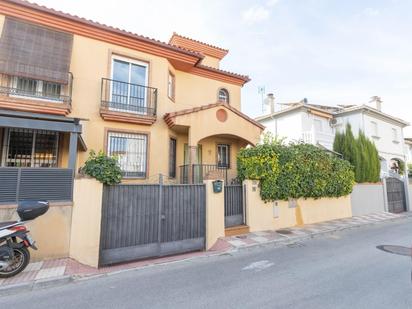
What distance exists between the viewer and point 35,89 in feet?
29.2

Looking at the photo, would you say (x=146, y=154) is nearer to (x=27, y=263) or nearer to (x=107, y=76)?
(x=107, y=76)

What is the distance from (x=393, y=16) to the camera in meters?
10.0

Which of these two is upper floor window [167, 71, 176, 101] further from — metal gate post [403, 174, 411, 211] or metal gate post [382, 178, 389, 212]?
metal gate post [403, 174, 411, 211]

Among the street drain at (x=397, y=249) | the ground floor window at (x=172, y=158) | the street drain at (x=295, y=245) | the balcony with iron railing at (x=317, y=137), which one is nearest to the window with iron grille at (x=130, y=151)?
the ground floor window at (x=172, y=158)

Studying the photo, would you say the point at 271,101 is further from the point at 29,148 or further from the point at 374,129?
the point at 29,148

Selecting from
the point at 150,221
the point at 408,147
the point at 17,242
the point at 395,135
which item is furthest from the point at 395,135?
the point at 17,242

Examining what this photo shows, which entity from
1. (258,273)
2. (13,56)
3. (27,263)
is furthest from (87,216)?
(13,56)

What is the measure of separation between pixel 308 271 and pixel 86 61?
36.0ft

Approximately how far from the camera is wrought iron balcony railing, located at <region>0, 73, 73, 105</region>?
8398mm

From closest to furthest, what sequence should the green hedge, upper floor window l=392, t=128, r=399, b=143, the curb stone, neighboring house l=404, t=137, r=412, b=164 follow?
the curb stone, the green hedge, upper floor window l=392, t=128, r=399, b=143, neighboring house l=404, t=137, r=412, b=164

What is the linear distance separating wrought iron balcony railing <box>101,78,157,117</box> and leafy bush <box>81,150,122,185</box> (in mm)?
4370

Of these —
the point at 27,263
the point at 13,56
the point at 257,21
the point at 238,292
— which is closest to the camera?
the point at 238,292

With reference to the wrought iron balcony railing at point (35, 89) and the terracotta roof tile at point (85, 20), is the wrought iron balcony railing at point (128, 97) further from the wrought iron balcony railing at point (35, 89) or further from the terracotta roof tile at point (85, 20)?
the terracotta roof tile at point (85, 20)

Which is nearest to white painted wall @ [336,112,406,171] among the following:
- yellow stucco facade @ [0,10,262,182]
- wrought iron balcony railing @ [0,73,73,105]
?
yellow stucco facade @ [0,10,262,182]
